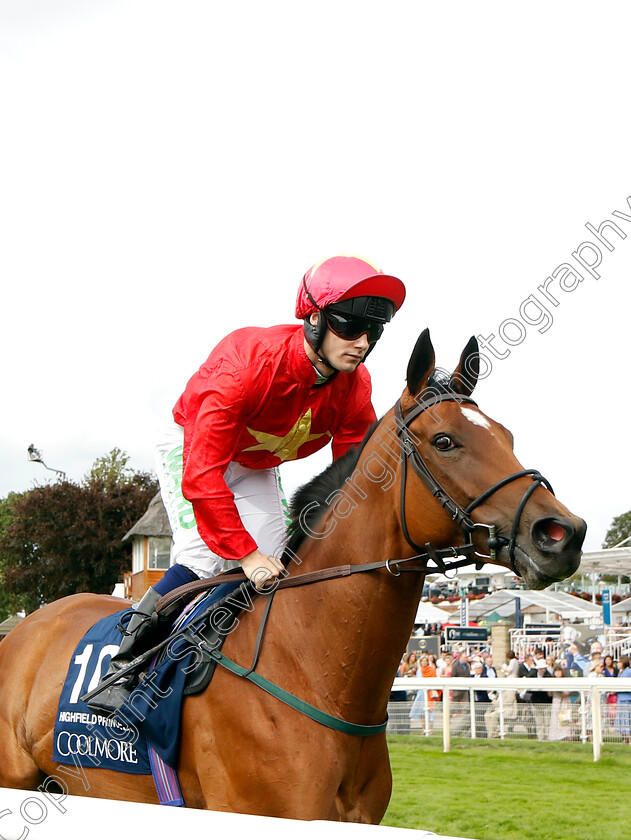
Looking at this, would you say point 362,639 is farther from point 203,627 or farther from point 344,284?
point 344,284

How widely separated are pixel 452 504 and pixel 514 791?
19.0ft

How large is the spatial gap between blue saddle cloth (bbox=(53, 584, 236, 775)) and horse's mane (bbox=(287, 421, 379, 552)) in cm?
32

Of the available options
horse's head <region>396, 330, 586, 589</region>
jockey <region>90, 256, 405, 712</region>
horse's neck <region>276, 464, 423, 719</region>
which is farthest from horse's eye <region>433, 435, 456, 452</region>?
jockey <region>90, 256, 405, 712</region>

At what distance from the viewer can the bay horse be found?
2564 millimetres

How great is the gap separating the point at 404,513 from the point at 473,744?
27.6 feet

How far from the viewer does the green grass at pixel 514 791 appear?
620 centimetres

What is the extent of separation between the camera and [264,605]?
3004 mm

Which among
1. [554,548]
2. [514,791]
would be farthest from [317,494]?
[514,791]

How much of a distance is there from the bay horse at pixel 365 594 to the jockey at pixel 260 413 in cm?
28

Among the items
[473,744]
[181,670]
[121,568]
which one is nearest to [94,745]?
[181,670]

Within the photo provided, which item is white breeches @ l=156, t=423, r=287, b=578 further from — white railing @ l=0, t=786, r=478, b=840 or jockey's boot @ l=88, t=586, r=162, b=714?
white railing @ l=0, t=786, r=478, b=840

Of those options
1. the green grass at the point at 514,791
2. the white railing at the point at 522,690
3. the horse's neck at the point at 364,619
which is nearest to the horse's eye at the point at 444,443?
the horse's neck at the point at 364,619

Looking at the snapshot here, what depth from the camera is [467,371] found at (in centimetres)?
301

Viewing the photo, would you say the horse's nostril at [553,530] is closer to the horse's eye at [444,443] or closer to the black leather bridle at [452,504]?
the black leather bridle at [452,504]
